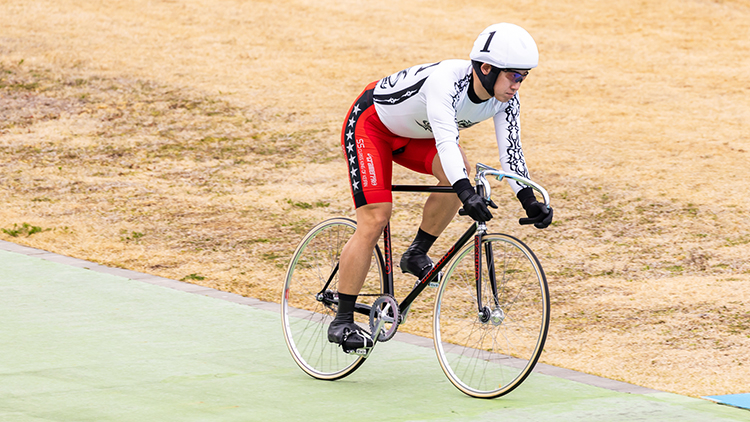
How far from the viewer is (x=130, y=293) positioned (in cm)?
775

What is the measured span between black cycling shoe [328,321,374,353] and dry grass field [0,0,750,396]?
1.27 metres

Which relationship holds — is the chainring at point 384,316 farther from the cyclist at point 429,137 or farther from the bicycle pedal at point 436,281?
the bicycle pedal at point 436,281

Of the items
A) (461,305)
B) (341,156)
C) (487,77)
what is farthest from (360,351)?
(341,156)

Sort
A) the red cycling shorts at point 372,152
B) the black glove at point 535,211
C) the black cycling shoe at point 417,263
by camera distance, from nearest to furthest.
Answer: the black glove at point 535,211
the red cycling shorts at point 372,152
the black cycling shoe at point 417,263

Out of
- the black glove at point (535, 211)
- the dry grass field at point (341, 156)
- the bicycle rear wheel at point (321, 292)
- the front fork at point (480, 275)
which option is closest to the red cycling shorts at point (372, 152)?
the bicycle rear wheel at point (321, 292)

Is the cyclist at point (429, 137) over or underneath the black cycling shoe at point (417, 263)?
over

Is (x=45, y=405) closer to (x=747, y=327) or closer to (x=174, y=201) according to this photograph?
(x=747, y=327)

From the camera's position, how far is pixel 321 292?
6.09m

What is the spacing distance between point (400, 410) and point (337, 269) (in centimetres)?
115

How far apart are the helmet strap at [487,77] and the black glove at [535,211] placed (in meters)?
0.58

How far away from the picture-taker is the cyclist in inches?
201

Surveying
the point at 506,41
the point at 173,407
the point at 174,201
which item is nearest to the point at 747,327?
the point at 506,41

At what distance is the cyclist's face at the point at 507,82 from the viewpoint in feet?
16.8

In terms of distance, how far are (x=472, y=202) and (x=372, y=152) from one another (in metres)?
0.79
